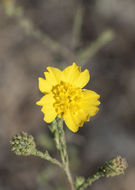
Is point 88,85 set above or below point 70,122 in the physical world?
above

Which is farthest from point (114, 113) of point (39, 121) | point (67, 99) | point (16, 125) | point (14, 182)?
point (67, 99)

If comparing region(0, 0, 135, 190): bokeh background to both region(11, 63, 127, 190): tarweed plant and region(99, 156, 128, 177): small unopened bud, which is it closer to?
region(11, 63, 127, 190): tarweed plant

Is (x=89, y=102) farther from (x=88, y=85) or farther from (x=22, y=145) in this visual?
(x=88, y=85)

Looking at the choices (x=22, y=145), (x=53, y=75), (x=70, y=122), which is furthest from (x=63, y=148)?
(x=53, y=75)

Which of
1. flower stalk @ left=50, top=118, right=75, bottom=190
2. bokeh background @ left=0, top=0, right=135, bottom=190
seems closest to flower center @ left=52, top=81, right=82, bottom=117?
flower stalk @ left=50, top=118, right=75, bottom=190

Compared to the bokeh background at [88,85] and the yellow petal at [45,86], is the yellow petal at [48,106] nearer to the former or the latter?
the yellow petal at [45,86]
